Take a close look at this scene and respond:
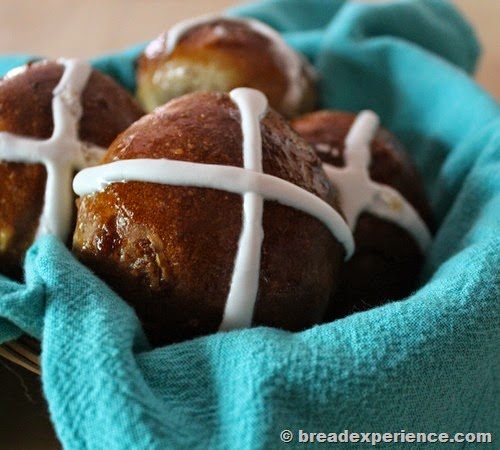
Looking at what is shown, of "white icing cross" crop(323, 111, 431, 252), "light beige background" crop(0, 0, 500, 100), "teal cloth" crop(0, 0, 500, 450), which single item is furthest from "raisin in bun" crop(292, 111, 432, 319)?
"light beige background" crop(0, 0, 500, 100)

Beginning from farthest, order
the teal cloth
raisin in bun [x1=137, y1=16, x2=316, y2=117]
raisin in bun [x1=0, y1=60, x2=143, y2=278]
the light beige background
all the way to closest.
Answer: the light beige background < raisin in bun [x1=137, y1=16, x2=316, y2=117] < raisin in bun [x1=0, y1=60, x2=143, y2=278] < the teal cloth

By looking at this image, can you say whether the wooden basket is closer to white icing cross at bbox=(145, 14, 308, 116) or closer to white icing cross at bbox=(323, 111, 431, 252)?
white icing cross at bbox=(323, 111, 431, 252)

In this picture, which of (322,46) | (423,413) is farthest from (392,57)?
(423,413)

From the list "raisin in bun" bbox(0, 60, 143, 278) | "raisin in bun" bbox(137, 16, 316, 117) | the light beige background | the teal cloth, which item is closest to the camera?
the teal cloth

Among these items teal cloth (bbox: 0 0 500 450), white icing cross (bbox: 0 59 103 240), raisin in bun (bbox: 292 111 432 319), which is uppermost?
white icing cross (bbox: 0 59 103 240)

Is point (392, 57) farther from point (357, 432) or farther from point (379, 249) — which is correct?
point (357, 432)

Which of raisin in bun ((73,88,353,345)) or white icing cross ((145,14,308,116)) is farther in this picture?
white icing cross ((145,14,308,116))

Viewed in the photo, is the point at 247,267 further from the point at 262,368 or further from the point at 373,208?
the point at 373,208

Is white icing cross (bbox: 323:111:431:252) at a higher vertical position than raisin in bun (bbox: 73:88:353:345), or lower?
lower
